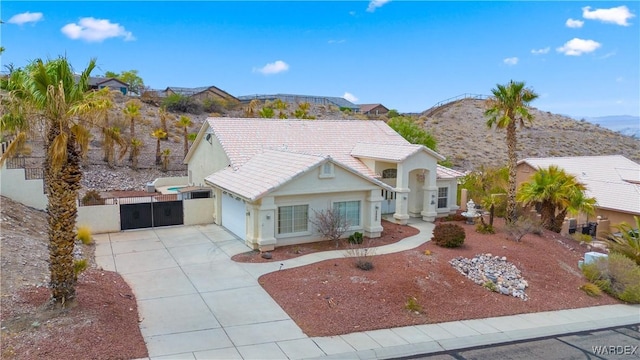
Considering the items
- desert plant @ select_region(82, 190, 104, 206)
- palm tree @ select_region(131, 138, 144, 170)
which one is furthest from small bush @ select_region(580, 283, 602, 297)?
palm tree @ select_region(131, 138, 144, 170)

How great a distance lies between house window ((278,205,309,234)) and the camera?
20.6 meters

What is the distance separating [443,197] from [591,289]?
11.4m

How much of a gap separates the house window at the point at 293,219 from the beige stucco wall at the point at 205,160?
7.02 m

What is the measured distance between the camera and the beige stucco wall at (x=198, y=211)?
25.2 metres

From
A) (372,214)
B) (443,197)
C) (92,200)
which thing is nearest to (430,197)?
(443,197)

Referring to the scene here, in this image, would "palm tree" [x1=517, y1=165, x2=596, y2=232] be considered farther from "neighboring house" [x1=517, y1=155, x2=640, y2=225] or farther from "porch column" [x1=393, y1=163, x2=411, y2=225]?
"porch column" [x1=393, y1=163, x2=411, y2=225]

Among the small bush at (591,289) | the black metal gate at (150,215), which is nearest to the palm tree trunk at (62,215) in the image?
the black metal gate at (150,215)

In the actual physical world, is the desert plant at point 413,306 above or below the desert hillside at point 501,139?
below

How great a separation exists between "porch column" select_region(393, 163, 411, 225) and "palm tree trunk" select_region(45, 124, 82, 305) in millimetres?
17005

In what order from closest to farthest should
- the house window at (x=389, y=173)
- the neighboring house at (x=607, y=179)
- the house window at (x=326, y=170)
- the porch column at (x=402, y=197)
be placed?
the house window at (x=326, y=170) < the porch column at (x=402, y=197) < the house window at (x=389, y=173) < the neighboring house at (x=607, y=179)

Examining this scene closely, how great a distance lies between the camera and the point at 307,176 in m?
20.6

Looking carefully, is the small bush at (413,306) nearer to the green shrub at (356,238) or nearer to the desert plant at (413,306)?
the desert plant at (413,306)

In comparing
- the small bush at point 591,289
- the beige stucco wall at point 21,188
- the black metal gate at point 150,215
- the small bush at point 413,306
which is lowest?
the small bush at point 591,289

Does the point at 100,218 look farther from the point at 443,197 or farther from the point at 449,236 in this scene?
the point at 443,197
